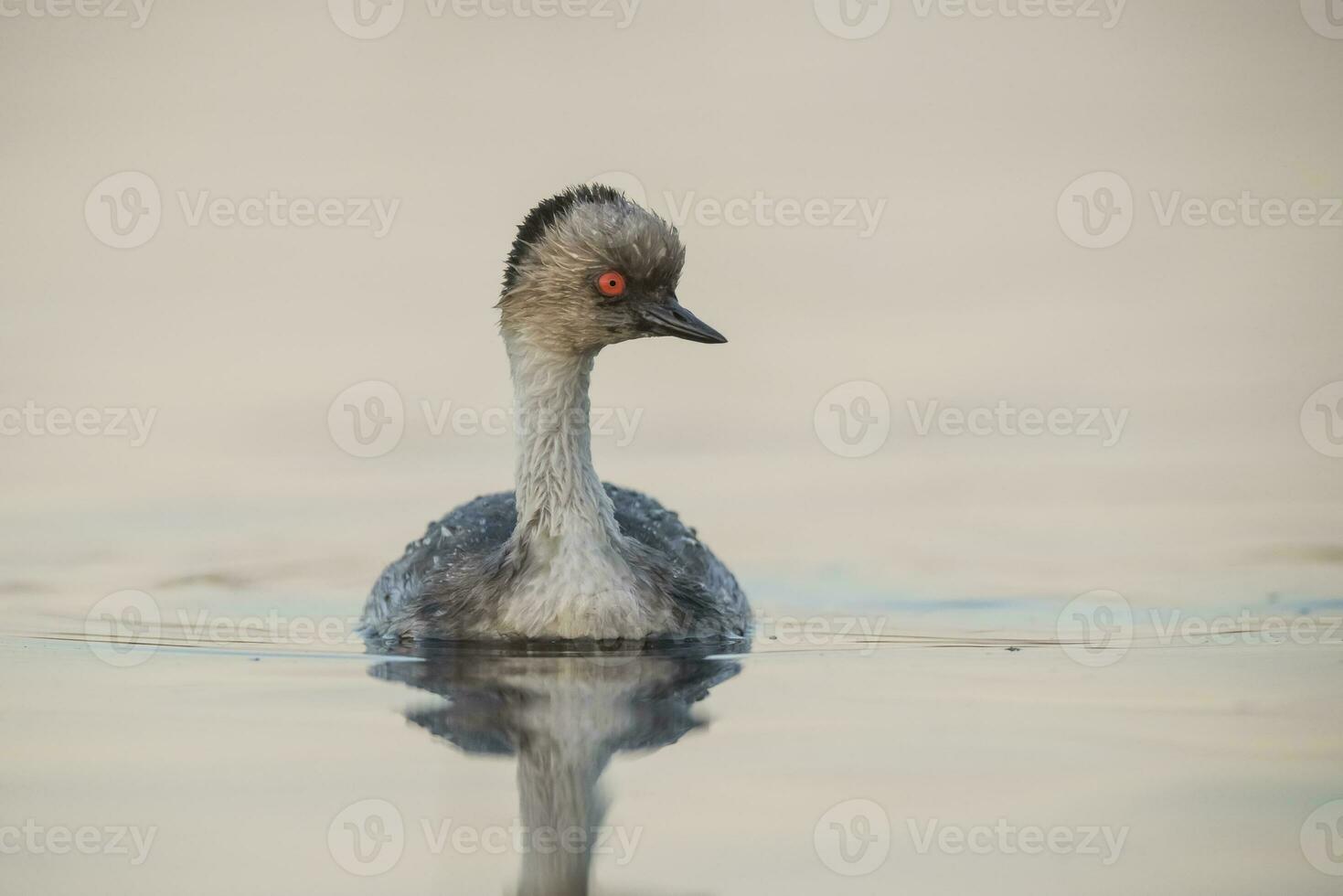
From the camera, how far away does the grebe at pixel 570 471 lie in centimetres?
959

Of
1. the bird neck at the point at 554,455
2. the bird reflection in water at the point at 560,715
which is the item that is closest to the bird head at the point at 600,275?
the bird neck at the point at 554,455

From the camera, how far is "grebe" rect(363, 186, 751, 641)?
959 cm

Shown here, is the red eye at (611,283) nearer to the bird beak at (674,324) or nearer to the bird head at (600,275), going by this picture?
the bird head at (600,275)

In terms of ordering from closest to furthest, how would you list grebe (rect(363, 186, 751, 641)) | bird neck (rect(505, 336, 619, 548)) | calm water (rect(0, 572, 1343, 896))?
calm water (rect(0, 572, 1343, 896)) → grebe (rect(363, 186, 751, 641)) → bird neck (rect(505, 336, 619, 548))

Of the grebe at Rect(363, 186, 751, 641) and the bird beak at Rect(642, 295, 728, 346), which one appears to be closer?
the grebe at Rect(363, 186, 751, 641)

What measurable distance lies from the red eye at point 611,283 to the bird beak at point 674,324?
17cm

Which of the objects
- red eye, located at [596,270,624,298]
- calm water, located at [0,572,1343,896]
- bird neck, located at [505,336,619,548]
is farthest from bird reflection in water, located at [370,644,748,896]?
red eye, located at [596,270,624,298]

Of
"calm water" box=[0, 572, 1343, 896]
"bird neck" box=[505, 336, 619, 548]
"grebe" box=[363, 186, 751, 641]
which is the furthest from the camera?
"bird neck" box=[505, 336, 619, 548]

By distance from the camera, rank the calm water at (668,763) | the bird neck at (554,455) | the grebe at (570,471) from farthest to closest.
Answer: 1. the bird neck at (554,455)
2. the grebe at (570,471)
3. the calm water at (668,763)

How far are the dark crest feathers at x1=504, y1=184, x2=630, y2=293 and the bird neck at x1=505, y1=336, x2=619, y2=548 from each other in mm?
368

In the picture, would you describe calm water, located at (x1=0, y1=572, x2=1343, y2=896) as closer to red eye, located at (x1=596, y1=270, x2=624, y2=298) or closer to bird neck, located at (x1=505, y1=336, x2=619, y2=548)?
bird neck, located at (x1=505, y1=336, x2=619, y2=548)

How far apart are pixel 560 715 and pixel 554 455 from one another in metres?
2.58

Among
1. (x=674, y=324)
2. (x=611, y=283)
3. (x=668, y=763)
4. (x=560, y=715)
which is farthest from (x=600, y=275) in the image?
(x=668, y=763)

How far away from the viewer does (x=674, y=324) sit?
988 cm
